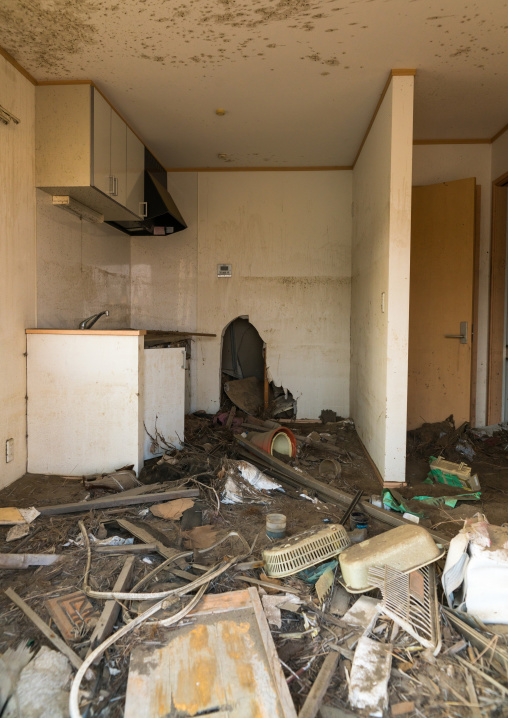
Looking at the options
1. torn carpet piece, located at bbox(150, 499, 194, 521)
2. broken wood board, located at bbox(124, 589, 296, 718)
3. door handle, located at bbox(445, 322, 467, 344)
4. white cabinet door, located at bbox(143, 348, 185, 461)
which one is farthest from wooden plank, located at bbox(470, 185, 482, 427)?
broken wood board, located at bbox(124, 589, 296, 718)

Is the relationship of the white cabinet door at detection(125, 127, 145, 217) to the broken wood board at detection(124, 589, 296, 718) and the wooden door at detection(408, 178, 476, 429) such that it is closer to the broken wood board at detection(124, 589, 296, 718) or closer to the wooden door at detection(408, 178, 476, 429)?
the wooden door at detection(408, 178, 476, 429)

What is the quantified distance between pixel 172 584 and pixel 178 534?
0.53 metres

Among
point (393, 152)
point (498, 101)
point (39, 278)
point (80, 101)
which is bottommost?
point (39, 278)

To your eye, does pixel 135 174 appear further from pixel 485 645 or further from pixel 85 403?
pixel 485 645

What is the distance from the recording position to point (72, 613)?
1.63 m

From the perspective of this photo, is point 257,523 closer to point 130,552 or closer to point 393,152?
point 130,552

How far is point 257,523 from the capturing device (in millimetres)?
2477

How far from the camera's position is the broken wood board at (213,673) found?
3.97 feet

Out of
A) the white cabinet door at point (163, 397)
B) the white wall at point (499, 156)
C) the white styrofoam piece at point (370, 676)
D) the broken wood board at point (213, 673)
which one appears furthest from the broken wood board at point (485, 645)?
the white wall at point (499, 156)

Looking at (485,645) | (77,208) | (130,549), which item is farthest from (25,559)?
(77,208)

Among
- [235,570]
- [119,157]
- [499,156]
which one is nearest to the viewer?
[235,570]

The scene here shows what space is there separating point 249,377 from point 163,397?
2.08 meters

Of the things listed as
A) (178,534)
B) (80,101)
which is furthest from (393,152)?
(178,534)

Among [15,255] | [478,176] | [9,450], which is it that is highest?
[478,176]
